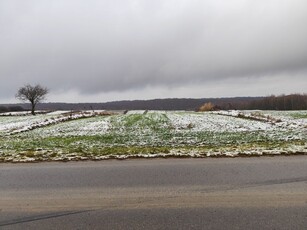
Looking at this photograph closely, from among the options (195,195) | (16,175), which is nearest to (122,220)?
(195,195)

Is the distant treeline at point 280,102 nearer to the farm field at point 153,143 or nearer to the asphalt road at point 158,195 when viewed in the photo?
the farm field at point 153,143

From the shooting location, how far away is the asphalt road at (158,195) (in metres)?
4.69

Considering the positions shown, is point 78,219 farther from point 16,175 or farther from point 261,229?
point 16,175

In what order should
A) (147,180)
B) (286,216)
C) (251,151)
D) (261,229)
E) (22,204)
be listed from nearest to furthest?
1. (261,229)
2. (286,216)
3. (22,204)
4. (147,180)
5. (251,151)

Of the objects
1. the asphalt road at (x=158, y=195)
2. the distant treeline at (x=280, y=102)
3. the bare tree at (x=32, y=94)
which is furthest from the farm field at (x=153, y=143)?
the distant treeline at (x=280, y=102)

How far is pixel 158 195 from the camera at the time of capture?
5.93m

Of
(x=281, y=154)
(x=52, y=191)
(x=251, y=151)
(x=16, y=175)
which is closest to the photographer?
(x=52, y=191)

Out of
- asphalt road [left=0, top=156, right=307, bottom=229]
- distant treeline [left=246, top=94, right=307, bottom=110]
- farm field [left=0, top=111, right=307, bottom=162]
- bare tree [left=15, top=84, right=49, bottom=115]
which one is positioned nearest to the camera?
asphalt road [left=0, top=156, right=307, bottom=229]

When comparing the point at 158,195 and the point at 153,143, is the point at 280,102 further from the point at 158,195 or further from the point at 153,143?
the point at 158,195

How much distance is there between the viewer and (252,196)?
225 inches

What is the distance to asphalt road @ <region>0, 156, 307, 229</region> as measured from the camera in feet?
15.4

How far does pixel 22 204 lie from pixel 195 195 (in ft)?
10.9

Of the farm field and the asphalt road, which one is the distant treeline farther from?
the asphalt road

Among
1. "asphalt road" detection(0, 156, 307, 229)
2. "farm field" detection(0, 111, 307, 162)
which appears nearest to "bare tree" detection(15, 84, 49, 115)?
"farm field" detection(0, 111, 307, 162)
